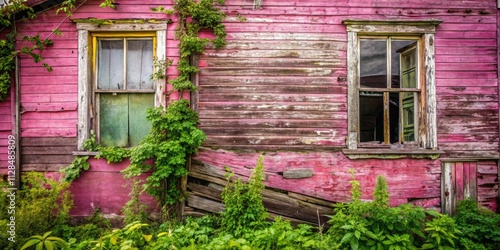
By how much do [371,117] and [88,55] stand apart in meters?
4.79

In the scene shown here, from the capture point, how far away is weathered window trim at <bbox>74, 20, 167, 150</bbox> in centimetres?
516

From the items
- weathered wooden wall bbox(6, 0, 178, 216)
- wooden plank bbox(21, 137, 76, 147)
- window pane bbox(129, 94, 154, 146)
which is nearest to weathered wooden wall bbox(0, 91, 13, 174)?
weathered wooden wall bbox(6, 0, 178, 216)

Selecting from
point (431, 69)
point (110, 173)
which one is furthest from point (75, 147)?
point (431, 69)

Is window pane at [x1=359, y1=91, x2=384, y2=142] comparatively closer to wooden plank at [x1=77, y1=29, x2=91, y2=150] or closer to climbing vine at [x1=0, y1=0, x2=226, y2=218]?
climbing vine at [x1=0, y1=0, x2=226, y2=218]

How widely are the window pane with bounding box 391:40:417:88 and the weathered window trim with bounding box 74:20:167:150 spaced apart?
152 inches

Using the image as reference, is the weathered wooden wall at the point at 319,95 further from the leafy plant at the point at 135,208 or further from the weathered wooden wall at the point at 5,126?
the weathered wooden wall at the point at 5,126

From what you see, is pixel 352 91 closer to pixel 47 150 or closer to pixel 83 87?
pixel 83 87

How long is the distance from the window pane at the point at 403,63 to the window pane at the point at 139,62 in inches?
163

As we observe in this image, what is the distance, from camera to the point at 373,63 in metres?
5.41

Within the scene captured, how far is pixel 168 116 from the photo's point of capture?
4867 mm

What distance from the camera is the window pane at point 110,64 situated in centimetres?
537

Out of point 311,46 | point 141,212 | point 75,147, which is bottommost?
point 141,212

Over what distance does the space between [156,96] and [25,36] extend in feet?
7.43

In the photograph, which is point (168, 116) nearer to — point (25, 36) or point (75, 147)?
point (75, 147)
